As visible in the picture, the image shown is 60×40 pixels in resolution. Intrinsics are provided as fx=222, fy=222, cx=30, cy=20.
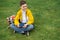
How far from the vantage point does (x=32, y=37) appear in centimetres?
552

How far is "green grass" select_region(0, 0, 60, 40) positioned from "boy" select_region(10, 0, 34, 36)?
0.50 feet

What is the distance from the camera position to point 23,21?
5727 mm

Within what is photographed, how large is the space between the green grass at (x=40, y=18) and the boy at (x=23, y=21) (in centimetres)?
15

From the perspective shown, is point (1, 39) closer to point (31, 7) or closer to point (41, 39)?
point (41, 39)

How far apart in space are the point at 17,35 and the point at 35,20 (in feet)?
3.11

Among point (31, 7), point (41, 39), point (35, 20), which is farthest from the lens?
point (31, 7)

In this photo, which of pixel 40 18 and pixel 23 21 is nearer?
pixel 23 21

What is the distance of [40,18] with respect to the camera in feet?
21.2

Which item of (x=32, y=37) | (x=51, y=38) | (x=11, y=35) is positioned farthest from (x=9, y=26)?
(x=51, y=38)

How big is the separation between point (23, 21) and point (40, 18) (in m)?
0.87

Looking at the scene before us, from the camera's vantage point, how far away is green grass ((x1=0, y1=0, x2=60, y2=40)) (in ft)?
18.3

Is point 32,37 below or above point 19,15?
below

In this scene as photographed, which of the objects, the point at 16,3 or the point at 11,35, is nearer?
the point at 11,35

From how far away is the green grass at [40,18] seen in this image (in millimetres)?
5566
